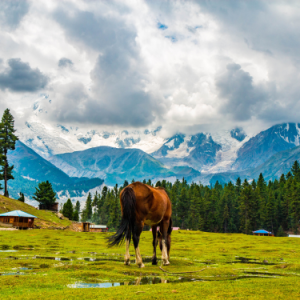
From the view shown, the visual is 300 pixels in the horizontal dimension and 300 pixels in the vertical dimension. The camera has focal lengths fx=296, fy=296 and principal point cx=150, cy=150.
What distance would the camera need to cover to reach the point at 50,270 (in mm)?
11930

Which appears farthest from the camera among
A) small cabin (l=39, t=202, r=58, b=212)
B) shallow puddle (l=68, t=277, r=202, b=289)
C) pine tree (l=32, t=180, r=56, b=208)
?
→ small cabin (l=39, t=202, r=58, b=212)

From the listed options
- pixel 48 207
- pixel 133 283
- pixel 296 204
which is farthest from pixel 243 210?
pixel 133 283

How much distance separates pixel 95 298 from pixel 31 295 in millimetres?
1670

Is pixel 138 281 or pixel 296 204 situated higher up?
pixel 296 204

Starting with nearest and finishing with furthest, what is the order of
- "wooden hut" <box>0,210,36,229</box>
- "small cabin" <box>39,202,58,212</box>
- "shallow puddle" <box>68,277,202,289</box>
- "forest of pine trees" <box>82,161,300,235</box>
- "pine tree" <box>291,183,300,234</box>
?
"shallow puddle" <box>68,277,202,289</box> < "wooden hut" <box>0,210,36,229</box> < "small cabin" <box>39,202,58,212</box> < "pine tree" <box>291,183,300,234</box> < "forest of pine trees" <box>82,161,300,235</box>

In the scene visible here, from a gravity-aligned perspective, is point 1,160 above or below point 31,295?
above

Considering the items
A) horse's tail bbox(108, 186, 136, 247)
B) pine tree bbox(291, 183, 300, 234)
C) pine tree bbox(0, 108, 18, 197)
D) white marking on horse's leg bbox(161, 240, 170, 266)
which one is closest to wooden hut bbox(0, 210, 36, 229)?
pine tree bbox(0, 108, 18, 197)

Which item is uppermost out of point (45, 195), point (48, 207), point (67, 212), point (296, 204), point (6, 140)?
point (6, 140)

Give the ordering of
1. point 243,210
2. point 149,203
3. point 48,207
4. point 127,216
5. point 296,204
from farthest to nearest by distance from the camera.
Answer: point 243,210
point 296,204
point 48,207
point 149,203
point 127,216

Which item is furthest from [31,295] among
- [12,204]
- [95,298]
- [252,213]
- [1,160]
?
[252,213]

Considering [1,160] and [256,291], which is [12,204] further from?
[256,291]

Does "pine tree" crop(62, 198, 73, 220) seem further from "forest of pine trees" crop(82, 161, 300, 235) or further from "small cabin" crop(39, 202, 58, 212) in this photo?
"small cabin" crop(39, 202, 58, 212)

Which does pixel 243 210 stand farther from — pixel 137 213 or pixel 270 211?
pixel 137 213

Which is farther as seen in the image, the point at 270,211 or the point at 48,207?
the point at 270,211
